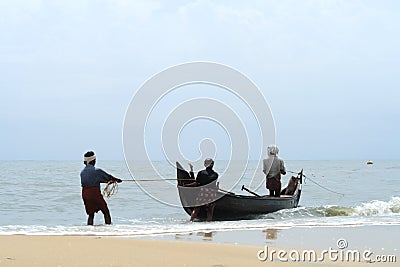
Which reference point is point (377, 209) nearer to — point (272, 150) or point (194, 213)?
point (272, 150)

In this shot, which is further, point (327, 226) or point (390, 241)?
point (327, 226)

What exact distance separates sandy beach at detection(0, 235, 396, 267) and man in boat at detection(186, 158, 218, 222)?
3.88m

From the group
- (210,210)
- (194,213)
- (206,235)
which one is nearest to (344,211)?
(210,210)

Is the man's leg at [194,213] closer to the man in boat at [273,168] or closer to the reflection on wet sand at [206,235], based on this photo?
the man in boat at [273,168]

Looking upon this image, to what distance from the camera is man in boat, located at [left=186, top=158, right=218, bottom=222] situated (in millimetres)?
11375

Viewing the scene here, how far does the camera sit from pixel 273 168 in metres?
13.0

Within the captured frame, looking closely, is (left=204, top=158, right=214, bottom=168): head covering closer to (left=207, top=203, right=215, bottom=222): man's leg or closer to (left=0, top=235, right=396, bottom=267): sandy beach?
(left=207, top=203, right=215, bottom=222): man's leg

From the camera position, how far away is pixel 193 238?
27.3 feet

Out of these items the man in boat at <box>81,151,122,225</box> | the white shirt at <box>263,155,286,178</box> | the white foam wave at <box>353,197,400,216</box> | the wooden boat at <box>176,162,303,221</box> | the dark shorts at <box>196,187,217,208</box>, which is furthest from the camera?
the white foam wave at <box>353,197,400,216</box>

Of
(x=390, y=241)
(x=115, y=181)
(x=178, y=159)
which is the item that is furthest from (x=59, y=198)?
(x=390, y=241)

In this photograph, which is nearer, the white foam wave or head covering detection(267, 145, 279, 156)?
head covering detection(267, 145, 279, 156)

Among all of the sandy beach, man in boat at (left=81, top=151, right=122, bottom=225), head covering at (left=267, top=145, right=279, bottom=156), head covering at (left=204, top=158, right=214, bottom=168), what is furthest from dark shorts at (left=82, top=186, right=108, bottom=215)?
head covering at (left=267, top=145, right=279, bottom=156)

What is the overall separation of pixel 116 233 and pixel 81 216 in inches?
237

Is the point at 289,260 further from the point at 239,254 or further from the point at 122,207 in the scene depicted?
the point at 122,207
